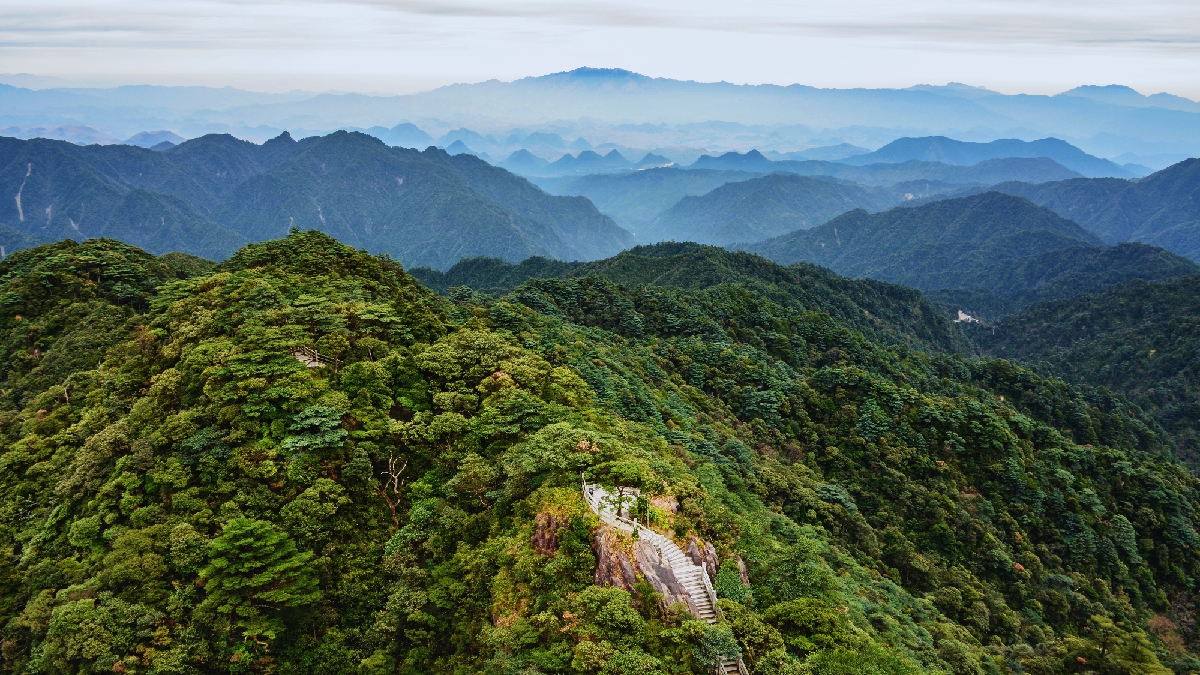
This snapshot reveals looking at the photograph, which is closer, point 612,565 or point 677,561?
point 612,565

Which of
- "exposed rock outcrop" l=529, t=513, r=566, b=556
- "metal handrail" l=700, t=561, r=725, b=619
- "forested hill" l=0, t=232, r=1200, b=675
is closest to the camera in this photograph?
"metal handrail" l=700, t=561, r=725, b=619

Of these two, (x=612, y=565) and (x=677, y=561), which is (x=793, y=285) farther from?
(x=612, y=565)

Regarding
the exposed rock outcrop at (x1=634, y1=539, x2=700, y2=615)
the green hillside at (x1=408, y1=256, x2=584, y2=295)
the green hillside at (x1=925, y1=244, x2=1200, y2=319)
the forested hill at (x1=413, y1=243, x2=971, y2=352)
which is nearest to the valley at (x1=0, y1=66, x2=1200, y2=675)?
the exposed rock outcrop at (x1=634, y1=539, x2=700, y2=615)

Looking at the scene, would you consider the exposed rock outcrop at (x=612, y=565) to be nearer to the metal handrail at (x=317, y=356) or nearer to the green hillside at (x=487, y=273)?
the metal handrail at (x=317, y=356)

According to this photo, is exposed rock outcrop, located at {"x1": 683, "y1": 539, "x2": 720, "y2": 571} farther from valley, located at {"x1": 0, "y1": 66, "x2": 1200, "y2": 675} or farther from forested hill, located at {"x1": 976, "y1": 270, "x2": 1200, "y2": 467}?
forested hill, located at {"x1": 976, "y1": 270, "x2": 1200, "y2": 467}

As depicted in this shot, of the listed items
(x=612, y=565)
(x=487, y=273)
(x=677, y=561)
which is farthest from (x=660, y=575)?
(x=487, y=273)

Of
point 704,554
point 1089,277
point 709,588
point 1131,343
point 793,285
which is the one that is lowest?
point 1131,343
